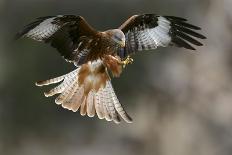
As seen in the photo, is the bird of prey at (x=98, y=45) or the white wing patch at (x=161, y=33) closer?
the bird of prey at (x=98, y=45)

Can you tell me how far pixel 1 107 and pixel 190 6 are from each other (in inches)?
96.3

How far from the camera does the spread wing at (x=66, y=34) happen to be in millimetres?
5742

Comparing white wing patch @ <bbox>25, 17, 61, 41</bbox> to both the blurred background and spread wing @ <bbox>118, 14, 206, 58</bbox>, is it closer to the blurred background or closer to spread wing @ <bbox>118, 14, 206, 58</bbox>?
spread wing @ <bbox>118, 14, 206, 58</bbox>

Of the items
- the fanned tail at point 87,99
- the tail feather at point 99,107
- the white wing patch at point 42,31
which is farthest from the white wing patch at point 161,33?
the white wing patch at point 42,31

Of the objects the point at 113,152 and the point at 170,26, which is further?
the point at 113,152

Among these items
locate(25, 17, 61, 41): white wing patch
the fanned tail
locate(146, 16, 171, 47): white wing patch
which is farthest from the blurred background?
locate(25, 17, 61, 41): white wing patch

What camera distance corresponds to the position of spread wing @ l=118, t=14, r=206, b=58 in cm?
616

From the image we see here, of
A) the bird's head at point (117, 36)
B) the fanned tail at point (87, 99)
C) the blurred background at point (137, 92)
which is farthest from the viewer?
the blurred background at point (137, 92)

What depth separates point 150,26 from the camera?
622 cm

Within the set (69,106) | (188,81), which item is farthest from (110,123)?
(69,106)

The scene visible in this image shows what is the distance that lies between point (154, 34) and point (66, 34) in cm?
68

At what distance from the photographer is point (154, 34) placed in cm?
623

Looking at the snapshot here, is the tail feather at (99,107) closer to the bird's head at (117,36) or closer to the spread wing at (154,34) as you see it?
the spread wing at (154,34)

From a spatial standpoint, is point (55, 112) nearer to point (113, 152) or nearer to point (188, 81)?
point (113, 152)
